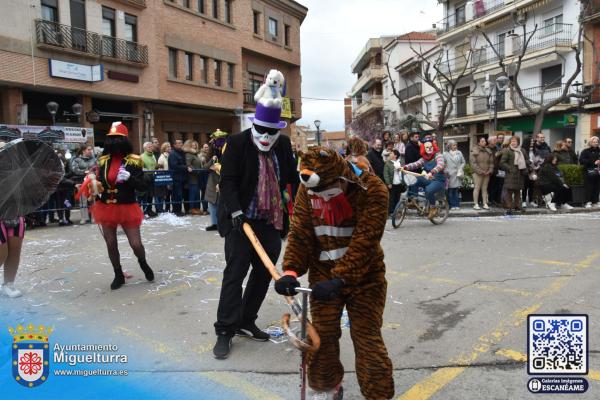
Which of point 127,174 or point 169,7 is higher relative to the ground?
A: point 169,7

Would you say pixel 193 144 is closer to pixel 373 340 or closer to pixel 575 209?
pixel 575 209

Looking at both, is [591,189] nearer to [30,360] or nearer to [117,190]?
[117,190]

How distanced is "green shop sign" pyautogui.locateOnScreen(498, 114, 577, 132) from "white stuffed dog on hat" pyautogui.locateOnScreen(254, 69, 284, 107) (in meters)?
28.6

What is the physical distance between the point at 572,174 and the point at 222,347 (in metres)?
12.1

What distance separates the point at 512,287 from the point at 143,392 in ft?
13.6

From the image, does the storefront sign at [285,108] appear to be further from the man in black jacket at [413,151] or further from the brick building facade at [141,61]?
the brick building facade at [141,61]

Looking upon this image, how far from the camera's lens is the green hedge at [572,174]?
1306 cm

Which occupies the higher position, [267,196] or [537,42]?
[537,42]

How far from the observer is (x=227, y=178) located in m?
3.96

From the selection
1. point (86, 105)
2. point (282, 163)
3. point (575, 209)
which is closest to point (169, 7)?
point (86, 105)

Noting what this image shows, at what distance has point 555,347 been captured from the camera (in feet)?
11.2

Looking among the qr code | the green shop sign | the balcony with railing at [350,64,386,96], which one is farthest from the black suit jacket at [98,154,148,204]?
the balcony with railing at [350,64,386,96]

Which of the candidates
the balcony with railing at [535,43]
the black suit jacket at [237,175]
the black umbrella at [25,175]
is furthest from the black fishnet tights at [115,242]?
the balcony with railing at [535,43]

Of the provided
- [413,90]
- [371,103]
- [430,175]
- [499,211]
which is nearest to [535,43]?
[413,90]
